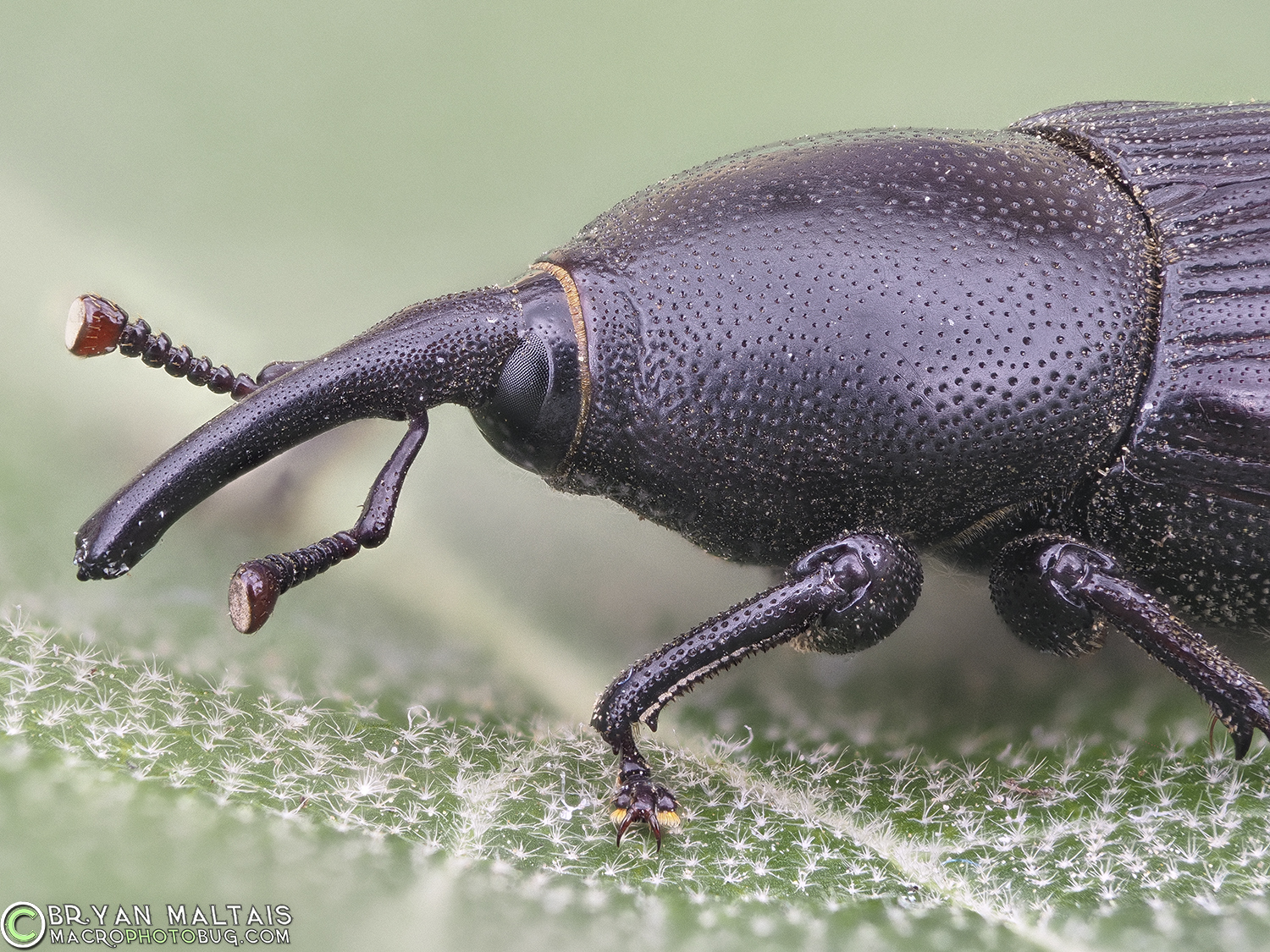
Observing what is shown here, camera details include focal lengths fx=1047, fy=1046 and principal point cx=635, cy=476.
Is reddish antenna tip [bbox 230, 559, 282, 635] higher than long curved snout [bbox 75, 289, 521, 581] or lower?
lower

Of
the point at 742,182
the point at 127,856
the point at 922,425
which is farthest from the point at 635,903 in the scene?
the point at 742,182

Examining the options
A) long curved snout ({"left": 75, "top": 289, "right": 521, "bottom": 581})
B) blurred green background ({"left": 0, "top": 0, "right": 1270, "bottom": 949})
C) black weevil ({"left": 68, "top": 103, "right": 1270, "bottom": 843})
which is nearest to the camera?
blurred green background ({"left": 0, "top": 0, "right": 1270, "bottom": 949})

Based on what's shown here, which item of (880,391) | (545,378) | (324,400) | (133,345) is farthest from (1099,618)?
(133,345)

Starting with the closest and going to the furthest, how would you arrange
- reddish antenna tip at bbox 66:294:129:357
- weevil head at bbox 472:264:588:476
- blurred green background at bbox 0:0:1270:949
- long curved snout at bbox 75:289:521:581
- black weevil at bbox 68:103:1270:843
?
1. blurred green background at bbox 0:0:1270:949
2. long curved snout at bbox 75:289:521:581
3. reddish antenna tip at bbox 66:294:129:357
4. black weevil at bbox 68:103:1270:843
5. weevil head at bbox 472:264:588:476

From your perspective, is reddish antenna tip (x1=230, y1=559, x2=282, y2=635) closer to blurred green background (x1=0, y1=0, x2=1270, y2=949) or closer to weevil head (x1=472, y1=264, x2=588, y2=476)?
blurred green background (x1=0, y1=0, x2=1270, y2=949)

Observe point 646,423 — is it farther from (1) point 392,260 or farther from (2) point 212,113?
(2) point 212,113

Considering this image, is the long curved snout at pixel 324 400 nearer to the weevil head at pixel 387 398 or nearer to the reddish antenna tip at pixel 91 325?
the weevil head at pixel 387 398

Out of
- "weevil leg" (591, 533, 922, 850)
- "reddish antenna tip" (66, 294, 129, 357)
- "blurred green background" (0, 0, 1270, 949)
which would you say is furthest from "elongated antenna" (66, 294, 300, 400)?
"weevil leg" (591, 533, 922, 850)
